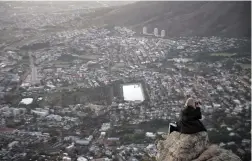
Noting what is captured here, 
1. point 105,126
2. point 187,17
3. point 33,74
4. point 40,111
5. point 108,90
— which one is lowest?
point 105,126

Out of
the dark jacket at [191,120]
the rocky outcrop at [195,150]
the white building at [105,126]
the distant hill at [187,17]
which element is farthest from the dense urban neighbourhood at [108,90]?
the dark jacket at [191,120]

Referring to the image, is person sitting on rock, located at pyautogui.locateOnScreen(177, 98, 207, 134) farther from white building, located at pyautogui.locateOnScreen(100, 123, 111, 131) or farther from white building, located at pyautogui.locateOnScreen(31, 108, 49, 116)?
white building, located at pyautogui.locateOnScreen(31, 108, 49, 116)

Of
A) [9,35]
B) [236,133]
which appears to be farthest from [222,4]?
[236,133]

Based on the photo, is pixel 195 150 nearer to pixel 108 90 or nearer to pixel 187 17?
pixel 108 90

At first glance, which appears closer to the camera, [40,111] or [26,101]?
[40,111]

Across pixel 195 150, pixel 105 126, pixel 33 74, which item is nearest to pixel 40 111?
pixel 105 126
